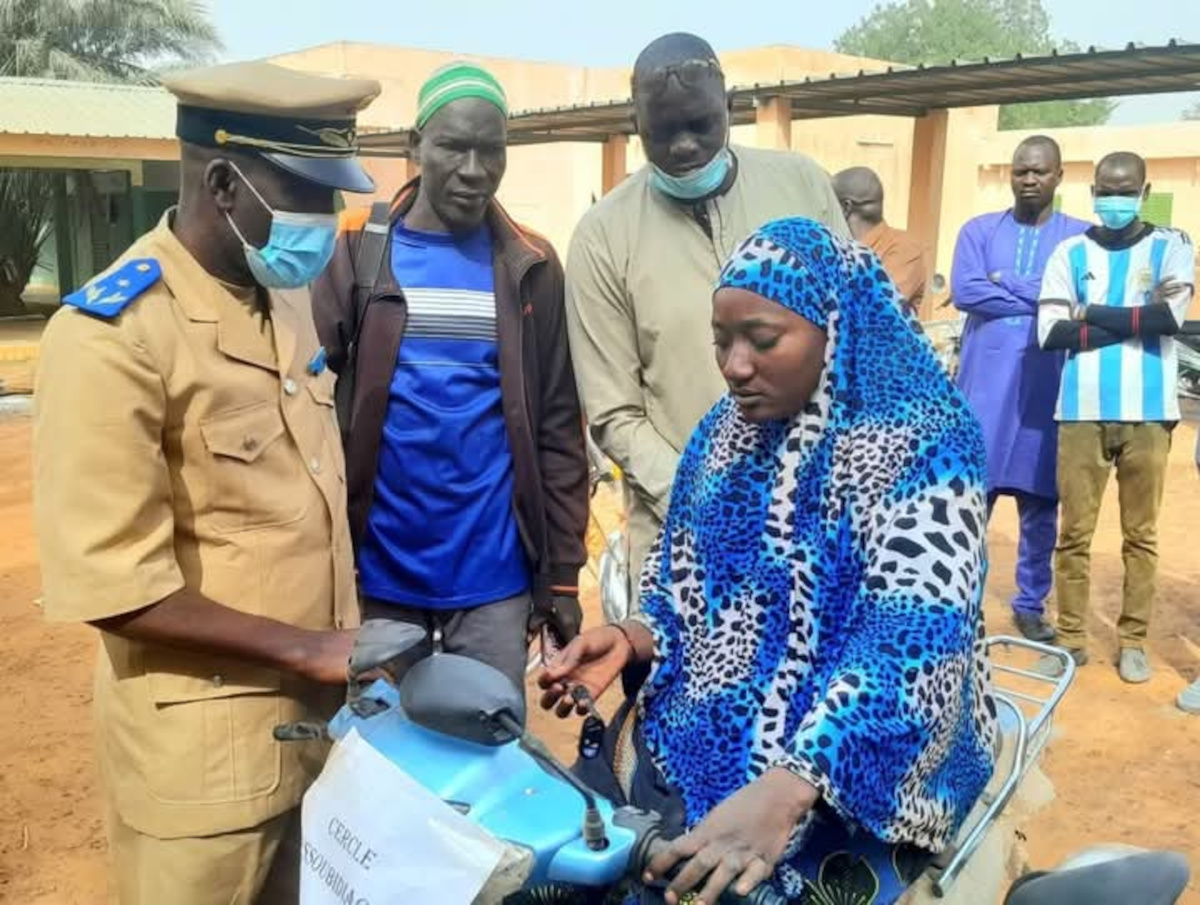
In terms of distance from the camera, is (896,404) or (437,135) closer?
(896,404)

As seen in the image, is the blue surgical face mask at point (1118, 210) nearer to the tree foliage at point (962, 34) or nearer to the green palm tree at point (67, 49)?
the green palm tree at point (67, 49)

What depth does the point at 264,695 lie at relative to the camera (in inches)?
76.6

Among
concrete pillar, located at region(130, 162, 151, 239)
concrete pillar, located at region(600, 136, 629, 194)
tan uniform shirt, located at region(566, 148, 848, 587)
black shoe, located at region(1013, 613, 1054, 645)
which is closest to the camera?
tan uniform shirt, located at region(566, 148, 848, 587)

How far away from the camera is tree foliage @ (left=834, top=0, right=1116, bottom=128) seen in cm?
4722

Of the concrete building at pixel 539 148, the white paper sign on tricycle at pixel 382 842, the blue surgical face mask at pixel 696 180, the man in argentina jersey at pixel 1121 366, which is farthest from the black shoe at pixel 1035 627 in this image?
the concrete building at pixel 539 148

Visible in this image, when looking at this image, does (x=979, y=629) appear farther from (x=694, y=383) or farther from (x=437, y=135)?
(x=437, y=135)

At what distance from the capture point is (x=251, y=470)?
1.91m

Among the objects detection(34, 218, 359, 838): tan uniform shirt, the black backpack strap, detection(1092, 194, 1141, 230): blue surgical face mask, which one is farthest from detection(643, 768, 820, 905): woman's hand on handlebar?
detection(1092, 194, 1141, 230): blue surgical face mask

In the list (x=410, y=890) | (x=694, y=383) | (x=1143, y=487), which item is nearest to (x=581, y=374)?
(x=694, y=383)

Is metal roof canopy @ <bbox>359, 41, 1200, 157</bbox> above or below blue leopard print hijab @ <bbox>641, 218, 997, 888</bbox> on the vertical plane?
above

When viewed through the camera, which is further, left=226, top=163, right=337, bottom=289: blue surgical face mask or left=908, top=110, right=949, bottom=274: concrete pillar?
left=908, top=110, right=949, bottom=274: concrete pillar

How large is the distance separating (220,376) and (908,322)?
3.56 ft

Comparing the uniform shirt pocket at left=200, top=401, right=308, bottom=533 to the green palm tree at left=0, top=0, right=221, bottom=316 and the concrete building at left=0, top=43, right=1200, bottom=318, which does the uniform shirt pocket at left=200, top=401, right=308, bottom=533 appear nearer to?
the concrete building at left=0, top=43, right=1200, bottom=318

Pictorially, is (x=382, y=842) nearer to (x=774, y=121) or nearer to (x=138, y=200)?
(x=774, y=121)
